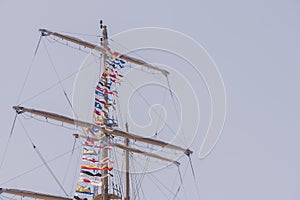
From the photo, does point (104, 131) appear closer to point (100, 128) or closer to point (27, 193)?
point (100, 128)

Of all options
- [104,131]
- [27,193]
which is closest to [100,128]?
[104,131]

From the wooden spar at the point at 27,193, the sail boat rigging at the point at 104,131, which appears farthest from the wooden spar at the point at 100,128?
the wooden spar at the point at 27,193

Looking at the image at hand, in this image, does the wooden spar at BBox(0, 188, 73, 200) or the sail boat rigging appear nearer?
the wooden spar at BBox(0, 188, 73, 200)

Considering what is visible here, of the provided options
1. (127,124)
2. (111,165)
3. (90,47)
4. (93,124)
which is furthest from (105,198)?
(90,47)

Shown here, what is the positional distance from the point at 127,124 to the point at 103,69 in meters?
3.74

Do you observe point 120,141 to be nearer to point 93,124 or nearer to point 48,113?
point 93,124

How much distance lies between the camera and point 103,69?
31594 mm

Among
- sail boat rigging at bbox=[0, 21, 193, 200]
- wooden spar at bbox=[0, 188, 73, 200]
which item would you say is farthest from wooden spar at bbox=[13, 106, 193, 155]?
wooden spar at bbox=[0, 188, 73, 200]

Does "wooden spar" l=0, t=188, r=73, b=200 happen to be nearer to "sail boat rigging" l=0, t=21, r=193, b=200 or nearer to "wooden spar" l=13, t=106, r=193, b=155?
"sail boat rigging" l=0, t=21, r=193, b=200

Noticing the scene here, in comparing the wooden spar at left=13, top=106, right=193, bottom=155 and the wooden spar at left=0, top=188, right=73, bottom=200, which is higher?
the wooden spar at left=13, top=106, right=193, bottom=155

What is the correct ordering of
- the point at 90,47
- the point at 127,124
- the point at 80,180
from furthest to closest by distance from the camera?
the point at 127,124, the point at 90,47, the point at 80,180

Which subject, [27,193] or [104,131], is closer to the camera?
[27,193]

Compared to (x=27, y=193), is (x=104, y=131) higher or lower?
higher

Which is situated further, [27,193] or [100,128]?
[100,128]
